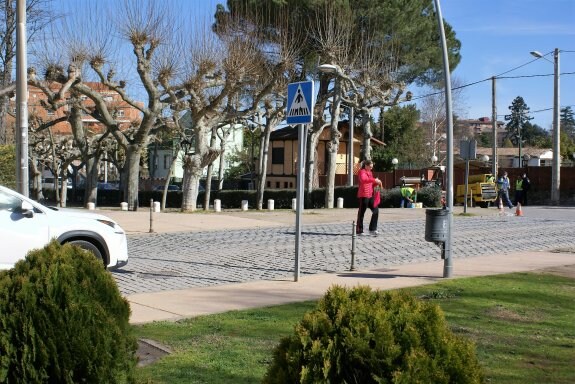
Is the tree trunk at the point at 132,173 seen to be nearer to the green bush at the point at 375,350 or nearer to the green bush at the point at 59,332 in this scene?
the green bush at the point at 59,332

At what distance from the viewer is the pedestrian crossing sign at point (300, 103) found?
10055mm

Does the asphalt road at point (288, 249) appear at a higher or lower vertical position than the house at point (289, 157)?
lower

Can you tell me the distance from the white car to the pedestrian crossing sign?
3264mm

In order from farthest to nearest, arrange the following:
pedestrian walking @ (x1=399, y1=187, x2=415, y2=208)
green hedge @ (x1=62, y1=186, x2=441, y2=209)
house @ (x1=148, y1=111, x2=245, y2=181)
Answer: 1. house @ (x1=148, y1=111, x2=245, y2=181)
2. green hedge @ (x1=62, y1=186, x2=441, y2=209)
3. pedestrian walking @ (x1=399, y1=187, x2=415, y2=208)

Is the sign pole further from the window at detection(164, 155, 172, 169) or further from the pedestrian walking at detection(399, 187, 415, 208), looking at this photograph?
the window at detection(164, 155, 172, 169)

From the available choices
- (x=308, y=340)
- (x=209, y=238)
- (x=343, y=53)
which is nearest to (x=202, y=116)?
(x=343, y=53)

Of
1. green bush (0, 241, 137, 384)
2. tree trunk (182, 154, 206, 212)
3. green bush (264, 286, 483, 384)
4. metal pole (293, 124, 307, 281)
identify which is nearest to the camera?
green bush (264, 286, 483, 384)

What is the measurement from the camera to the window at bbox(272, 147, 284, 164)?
59.2 m

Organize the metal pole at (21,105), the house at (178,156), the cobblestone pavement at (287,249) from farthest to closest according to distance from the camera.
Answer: the house at (178,156) < the metal pole at (21,105) < the cobblestone pavement at (287,249)

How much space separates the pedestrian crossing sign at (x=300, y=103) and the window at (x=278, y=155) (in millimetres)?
48734

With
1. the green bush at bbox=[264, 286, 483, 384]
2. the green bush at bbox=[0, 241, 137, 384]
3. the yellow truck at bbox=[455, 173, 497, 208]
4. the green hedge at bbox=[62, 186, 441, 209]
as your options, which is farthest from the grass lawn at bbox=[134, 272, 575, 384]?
the yellow truck at bbox=[455, 173, 497, 208]

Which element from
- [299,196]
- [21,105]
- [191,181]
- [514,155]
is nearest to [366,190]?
[299,196]

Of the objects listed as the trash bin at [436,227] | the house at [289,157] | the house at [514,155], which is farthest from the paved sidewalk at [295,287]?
the house at [514,155]

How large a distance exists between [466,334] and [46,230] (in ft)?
20.1
